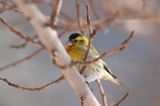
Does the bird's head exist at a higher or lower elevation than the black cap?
lower

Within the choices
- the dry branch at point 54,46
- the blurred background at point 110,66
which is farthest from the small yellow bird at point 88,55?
the blurred background at point 110,66

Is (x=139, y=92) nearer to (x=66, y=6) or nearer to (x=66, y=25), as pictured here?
(x=66, y=6)

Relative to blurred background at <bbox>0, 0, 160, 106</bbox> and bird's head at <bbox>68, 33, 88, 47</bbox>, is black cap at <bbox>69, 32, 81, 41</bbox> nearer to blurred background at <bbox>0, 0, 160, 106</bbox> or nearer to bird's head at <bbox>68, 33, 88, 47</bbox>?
bird's head at <bbox>68, 33, 88, 47</bbox>

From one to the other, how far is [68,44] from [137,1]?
105 centimetres

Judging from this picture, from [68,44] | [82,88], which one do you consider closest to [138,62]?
[68,44]

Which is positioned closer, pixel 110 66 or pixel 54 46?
pixel 54 46

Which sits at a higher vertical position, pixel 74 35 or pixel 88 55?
pixel 74 35

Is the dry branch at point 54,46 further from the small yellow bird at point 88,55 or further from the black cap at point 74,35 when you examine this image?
the black cap at point 74,35

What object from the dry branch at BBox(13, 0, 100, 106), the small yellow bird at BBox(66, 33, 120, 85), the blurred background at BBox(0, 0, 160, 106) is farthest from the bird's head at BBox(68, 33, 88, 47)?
the blurred background at BBox(0, 0, 160, 106)

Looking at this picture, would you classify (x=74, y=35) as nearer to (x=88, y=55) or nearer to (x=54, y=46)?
(x=88, y=55)

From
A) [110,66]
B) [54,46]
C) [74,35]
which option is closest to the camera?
[54,46]

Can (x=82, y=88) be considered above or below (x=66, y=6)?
below

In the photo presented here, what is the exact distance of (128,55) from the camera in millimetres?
5129

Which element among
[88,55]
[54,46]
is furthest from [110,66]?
[54,46]
